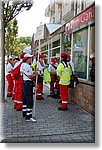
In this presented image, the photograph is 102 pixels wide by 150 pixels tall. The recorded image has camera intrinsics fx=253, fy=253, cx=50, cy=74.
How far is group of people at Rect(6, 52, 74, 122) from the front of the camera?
553 cm

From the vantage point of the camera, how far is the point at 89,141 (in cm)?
429

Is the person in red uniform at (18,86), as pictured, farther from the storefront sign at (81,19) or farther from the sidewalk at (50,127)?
the storefront sign at (81,19)

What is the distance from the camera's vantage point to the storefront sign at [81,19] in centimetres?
593

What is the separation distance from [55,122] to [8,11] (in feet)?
13.0

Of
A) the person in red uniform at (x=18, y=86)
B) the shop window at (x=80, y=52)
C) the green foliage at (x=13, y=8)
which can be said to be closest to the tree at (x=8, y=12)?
the green foliage at (x=13, y=8)

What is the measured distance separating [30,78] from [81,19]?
247 cm

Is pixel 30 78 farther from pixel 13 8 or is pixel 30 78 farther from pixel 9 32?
pixel 9 32

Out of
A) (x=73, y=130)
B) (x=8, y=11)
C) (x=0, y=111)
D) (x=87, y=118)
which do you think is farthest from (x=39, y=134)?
(x=8, y=11)

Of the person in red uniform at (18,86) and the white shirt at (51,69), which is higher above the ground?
the white shirt at (51,69)

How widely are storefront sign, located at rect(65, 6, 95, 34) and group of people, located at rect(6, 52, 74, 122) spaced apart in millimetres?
1037

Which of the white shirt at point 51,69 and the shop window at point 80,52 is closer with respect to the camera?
the shop window at point 80,52

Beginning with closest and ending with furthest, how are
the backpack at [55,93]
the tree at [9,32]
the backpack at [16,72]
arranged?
1. the backpack at [16,72]
2. the tree at [9,32]
3. the backpack at [55,93]

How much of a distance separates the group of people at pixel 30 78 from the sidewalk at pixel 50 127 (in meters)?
0.28

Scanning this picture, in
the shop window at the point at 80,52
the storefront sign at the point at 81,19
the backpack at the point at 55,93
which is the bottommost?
the backpack at the point at 55,93
